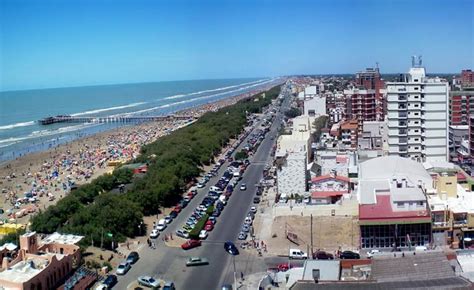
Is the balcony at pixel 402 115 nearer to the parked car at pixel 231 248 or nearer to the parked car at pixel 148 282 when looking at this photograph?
the parked car at pixel 231 248

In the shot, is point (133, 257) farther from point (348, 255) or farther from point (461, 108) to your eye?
point (461, 108)

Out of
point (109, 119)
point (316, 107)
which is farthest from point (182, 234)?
point (109, 119)

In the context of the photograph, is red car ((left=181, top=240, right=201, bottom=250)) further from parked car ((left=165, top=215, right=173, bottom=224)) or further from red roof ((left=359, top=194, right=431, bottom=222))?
red roof ((left=359, top=194, right=431, bottom=222))

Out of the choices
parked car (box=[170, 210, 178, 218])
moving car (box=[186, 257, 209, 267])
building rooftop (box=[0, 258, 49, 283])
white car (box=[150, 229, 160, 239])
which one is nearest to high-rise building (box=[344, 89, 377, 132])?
parked car (box=[170, 210, 178, 218])

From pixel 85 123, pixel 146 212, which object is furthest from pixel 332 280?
pixel 85 123

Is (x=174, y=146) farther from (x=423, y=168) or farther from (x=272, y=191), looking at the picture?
(x=423, y=168)

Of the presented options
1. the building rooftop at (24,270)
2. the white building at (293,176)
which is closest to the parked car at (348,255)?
the white building at (293,176)
